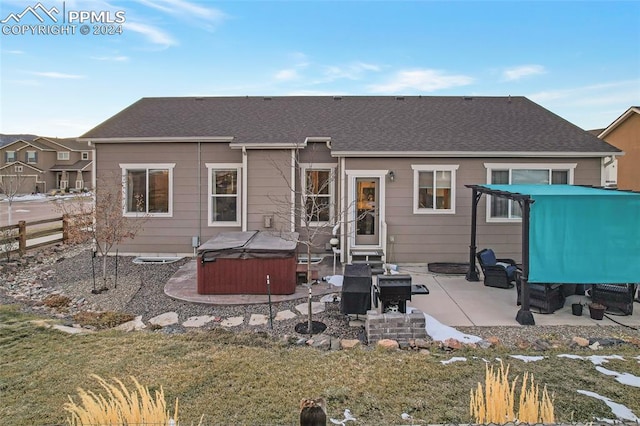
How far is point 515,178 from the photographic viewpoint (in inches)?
417

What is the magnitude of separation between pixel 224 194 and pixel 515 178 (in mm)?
8163

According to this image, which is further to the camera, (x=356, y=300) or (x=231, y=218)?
(x=231, y=218)

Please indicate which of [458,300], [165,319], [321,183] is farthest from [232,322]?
[321,183]

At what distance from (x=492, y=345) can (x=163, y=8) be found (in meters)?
11.4

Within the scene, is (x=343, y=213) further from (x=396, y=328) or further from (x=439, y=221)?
(x=396, y=328)

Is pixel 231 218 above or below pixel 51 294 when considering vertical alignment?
above

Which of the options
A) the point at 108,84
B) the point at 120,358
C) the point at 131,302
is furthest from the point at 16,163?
the point at 120,358

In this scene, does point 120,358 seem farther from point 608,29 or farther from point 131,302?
point 608,29

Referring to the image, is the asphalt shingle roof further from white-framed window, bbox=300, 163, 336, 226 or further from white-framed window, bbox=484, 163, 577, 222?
white-framed window, bbox=300, 163, 336, 226

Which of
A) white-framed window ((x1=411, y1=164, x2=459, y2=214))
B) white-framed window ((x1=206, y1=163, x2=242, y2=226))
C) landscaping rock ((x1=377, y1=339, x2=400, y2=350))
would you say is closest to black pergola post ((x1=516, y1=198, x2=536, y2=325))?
landscaping rock ((x1=377, y1=339, x2=400, y2=350))

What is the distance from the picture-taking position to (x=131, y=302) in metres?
7.52

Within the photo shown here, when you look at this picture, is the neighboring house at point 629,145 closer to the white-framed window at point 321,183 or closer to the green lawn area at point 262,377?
the white-framed window at point 321,183
